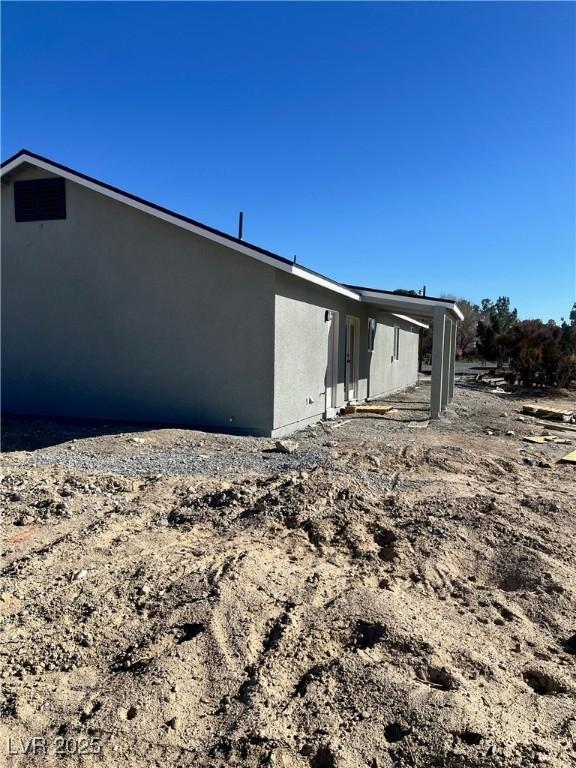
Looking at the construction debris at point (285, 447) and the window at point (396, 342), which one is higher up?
the window at point (396, 342)

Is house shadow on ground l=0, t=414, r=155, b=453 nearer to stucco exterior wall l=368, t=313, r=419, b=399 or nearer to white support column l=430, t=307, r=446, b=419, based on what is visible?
white support column l=430, t=307, r=446, b=419

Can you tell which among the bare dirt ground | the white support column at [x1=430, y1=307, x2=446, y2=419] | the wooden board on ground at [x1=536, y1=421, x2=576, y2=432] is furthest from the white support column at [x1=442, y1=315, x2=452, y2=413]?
the bare dirt ground

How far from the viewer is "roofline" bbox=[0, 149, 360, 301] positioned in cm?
952

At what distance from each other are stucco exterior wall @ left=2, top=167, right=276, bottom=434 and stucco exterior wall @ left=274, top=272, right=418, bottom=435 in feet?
1.05

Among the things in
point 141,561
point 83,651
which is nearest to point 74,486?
point 141,561

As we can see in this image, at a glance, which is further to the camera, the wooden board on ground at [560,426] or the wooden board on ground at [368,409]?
the wooden board on ground at [368,409]

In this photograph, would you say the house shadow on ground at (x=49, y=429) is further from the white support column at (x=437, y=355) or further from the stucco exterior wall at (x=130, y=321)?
the white support column at (x=437, y=355)

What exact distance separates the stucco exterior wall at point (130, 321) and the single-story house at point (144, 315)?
0.02 m

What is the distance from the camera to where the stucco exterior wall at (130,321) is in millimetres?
9984

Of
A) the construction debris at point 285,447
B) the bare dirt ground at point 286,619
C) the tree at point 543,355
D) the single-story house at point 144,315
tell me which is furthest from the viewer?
the tree at point 543,355

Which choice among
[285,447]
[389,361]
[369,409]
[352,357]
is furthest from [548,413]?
[285,447]

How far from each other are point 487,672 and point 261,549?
2.03 metres

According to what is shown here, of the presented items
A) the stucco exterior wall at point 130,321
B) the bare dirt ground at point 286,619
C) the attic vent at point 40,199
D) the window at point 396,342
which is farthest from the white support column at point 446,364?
the attic vent at point 40,199

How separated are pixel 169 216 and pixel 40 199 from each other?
3.16 metres
